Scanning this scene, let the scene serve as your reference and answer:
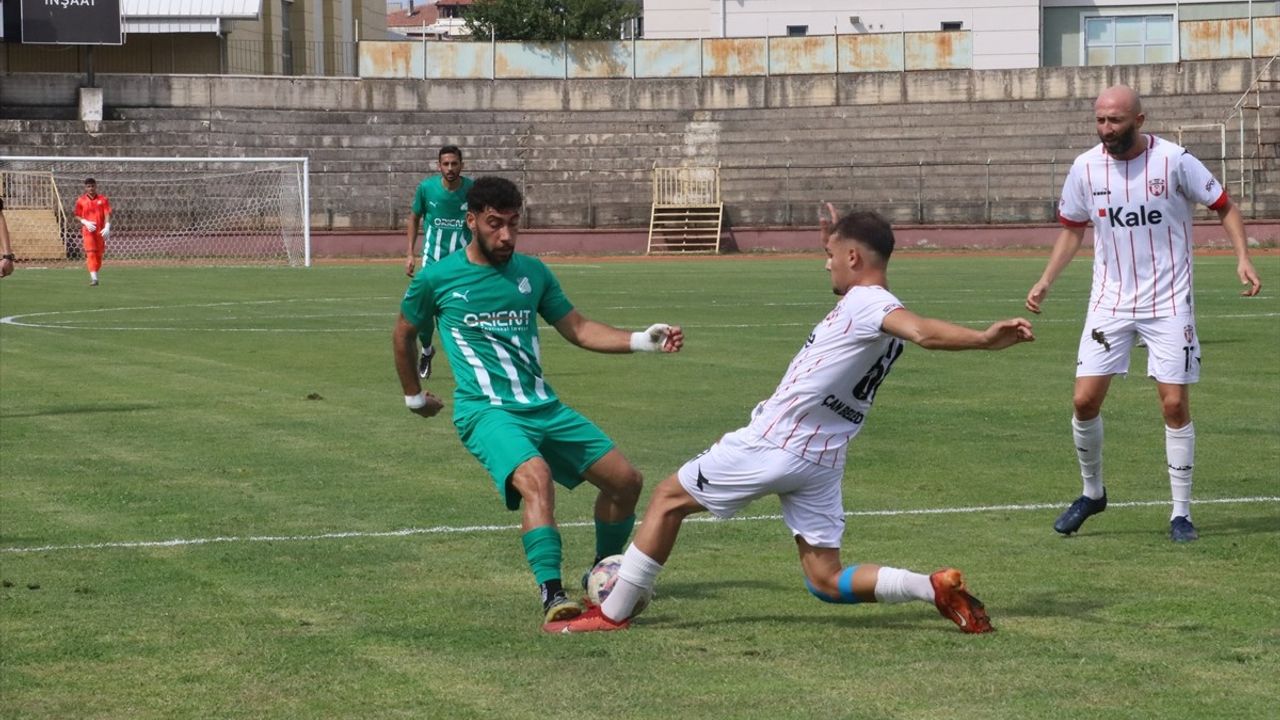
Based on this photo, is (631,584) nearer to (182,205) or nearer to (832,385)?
(832,385)

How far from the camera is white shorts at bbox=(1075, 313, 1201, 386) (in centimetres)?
919

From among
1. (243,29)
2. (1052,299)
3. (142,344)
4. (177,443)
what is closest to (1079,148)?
(1052,299)

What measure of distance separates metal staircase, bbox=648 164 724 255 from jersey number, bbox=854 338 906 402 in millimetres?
41371

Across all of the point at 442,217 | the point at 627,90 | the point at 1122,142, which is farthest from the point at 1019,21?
the point at 1122,142

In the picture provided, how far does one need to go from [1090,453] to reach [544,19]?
79.1 meters

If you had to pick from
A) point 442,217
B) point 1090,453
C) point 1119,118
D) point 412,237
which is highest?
point 1119,118

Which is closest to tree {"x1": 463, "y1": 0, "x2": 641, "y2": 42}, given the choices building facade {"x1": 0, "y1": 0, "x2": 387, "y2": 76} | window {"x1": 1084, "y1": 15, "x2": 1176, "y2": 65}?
building facade {"x1": 0, "y1": 0, "x2": 387, "y2": 76}

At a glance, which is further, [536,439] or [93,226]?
[93,226]

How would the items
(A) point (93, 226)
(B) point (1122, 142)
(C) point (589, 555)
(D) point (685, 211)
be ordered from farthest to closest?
(D) point (685, 211) → (A) point (93, 226) → (B) point (1122, 142) → (C) point (589, 555)

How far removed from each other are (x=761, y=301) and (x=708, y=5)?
4415 cm

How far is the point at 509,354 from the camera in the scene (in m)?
7.65

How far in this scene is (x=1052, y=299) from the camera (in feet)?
87.3

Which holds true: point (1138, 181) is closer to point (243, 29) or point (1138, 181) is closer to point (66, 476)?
point (66, 476)

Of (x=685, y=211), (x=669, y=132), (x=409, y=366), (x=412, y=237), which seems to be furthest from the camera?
(x=669, y=132)
